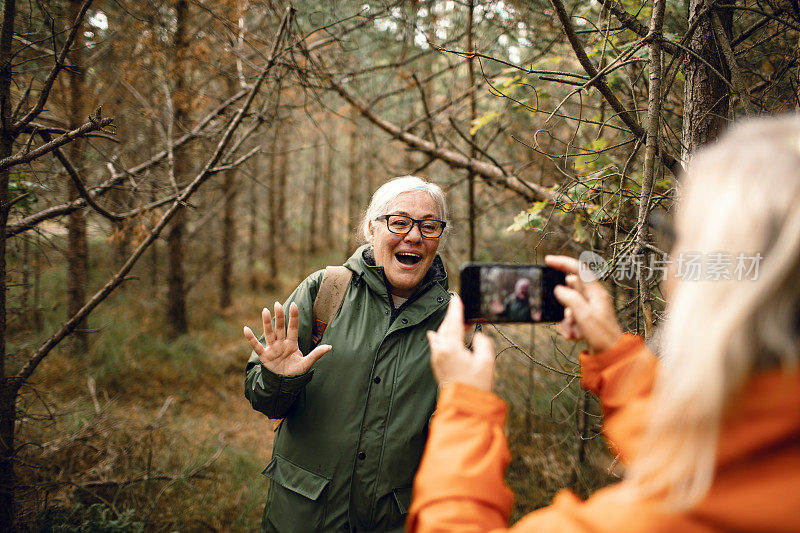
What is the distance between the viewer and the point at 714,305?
726mm

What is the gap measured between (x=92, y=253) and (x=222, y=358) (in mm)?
5217

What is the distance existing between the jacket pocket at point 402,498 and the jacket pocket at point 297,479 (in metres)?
0.30

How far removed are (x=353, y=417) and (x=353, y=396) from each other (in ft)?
0.29

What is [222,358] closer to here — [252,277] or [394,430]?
[252,277]

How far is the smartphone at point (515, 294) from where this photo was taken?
1395mm

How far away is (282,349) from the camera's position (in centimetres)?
176

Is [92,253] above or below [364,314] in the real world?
below

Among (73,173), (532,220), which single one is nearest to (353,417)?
(532,220)

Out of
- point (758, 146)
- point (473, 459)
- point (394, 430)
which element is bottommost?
point (394, 430)

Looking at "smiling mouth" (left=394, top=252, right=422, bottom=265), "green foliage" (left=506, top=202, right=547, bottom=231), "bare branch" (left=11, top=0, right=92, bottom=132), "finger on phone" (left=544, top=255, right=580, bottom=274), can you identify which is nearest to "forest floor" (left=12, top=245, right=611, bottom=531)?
"finger on phone" (left=544, top=255, right=580, bottom=274)

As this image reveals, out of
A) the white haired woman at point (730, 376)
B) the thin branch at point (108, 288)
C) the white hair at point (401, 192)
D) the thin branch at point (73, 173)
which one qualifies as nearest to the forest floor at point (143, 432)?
the thin branch at point (108, 288)

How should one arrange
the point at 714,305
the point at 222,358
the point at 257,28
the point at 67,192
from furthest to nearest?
the point at 222,358 < the point at 257,28 < the point at 67,192 < the point at 714,305

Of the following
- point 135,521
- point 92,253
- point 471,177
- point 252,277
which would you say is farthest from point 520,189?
point 92,253

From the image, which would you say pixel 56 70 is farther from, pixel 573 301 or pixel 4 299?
pixel 573 301
